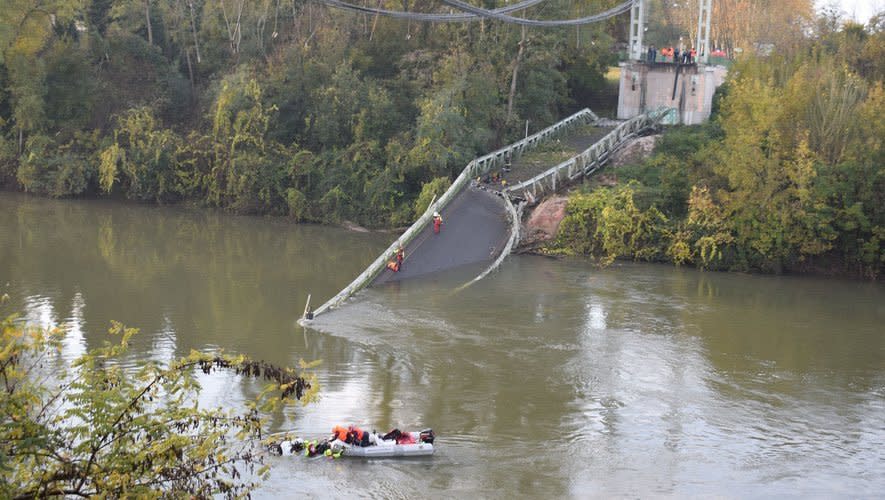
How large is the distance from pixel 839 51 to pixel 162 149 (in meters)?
31.2

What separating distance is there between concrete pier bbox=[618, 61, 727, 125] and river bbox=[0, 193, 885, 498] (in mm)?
12538

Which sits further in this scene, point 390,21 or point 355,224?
point 390,21

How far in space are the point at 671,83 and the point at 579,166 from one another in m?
8.82


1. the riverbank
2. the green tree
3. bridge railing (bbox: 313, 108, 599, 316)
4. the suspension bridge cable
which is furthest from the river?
the suspension bridge cable

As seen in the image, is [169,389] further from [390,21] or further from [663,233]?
[390,21]

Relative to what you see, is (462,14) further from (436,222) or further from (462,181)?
(436,222)

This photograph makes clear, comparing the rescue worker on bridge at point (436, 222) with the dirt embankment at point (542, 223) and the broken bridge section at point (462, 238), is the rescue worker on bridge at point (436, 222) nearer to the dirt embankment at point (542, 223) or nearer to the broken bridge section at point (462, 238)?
the broken bridge section at point (462, 238)

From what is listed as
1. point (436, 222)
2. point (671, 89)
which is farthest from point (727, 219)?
point (671, 89)

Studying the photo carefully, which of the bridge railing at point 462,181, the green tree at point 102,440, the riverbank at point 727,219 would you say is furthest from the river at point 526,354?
the green tree at point 102,440

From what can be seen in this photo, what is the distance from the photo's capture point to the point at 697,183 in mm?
37406

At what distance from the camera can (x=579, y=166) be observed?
134ft

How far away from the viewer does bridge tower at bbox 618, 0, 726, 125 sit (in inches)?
1810

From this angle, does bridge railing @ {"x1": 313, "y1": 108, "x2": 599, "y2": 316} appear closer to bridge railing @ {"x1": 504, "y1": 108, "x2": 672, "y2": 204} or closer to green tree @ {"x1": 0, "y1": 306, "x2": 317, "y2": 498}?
bridge railing @ {"x1": 504, "y1": 108, "x2": 672, "y2": 204}

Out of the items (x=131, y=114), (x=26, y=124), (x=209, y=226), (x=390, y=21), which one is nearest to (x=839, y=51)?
(x=390, y=21)
